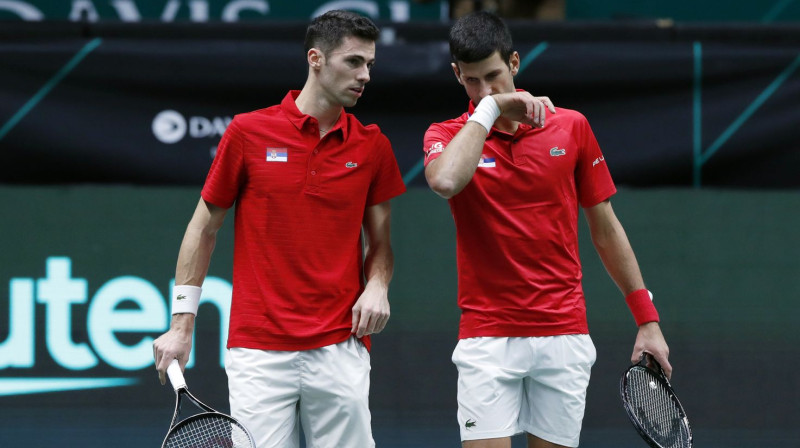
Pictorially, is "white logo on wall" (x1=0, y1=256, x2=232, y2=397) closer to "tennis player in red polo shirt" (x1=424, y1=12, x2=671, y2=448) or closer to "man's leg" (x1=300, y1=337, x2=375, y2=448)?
"man's leg" (x1=300, y1=337, x2=375, y2=448)

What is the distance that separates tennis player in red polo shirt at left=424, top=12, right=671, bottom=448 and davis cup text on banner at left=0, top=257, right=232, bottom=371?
2311mm

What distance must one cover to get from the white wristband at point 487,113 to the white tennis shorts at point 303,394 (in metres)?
0.82

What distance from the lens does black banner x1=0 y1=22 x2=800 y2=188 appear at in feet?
18.4

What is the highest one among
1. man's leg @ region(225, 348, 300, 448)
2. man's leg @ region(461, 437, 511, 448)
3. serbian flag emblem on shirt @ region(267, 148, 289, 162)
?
serbian flag emblem on shirt @ region(267, 148, 289, 162)

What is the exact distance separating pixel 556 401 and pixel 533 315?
30 centimetres

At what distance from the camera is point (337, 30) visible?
3750mm

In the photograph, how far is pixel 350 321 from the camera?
3.74 m

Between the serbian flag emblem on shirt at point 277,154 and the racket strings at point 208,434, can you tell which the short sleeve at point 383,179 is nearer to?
the serbian flag emblem on shirt at point 277,154

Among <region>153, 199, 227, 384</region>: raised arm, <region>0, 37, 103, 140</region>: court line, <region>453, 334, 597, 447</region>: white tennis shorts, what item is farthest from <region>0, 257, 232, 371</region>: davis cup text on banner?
<region>453, 334, 597, 447</region>: white tennis shorts

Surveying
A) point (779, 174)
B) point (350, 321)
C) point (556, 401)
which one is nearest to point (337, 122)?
point (350, 321)

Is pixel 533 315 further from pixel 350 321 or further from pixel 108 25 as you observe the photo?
pixel 108 25

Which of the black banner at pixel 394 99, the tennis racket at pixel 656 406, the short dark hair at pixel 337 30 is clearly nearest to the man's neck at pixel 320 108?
the short dark hair at pixel 337 30

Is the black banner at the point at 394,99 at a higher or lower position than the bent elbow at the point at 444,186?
higher

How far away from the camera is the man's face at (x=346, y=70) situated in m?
3.73
